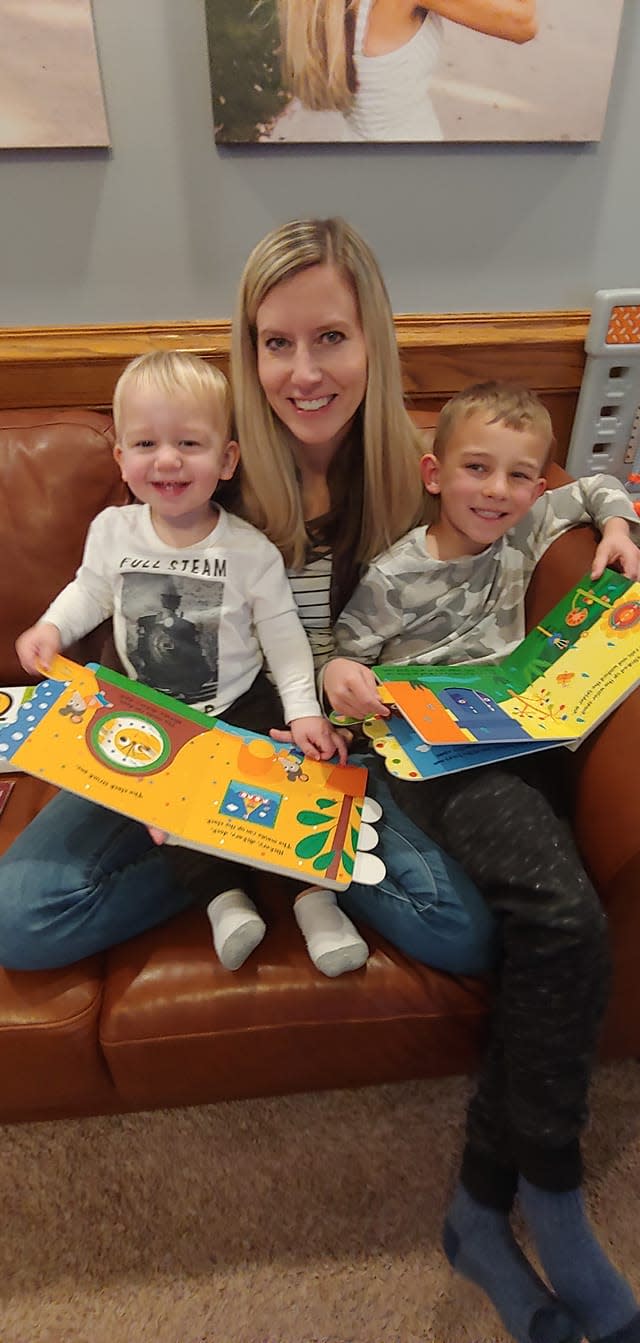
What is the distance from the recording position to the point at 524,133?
1.37 metres

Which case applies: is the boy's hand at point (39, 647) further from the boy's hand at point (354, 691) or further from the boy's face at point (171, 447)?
the boy's hand at point (354, 691)

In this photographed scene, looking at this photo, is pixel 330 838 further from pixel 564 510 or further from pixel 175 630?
pixel 564 510

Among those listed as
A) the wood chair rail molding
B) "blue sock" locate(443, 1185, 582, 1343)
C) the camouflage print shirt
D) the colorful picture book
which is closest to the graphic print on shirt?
the camouflage print shirt

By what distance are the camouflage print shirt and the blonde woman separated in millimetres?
768

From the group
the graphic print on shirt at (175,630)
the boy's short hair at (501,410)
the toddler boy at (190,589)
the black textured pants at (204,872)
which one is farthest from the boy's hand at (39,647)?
the boy's short hair at (501,410)

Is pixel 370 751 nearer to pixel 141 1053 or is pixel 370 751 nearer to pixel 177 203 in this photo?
pixel 141 1053

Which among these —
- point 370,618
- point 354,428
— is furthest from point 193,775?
point 354,428

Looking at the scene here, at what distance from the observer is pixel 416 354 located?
4.98 ft

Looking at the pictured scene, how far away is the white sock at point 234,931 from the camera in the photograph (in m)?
0.95

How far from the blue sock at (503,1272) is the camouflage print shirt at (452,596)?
0.75 metres

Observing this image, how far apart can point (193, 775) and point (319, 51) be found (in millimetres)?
1222

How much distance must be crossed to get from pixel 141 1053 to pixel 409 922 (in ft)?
1.26

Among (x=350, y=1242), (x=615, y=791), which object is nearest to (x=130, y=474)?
(x=615, y=791)

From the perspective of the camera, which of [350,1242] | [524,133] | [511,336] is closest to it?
[350,1242]
